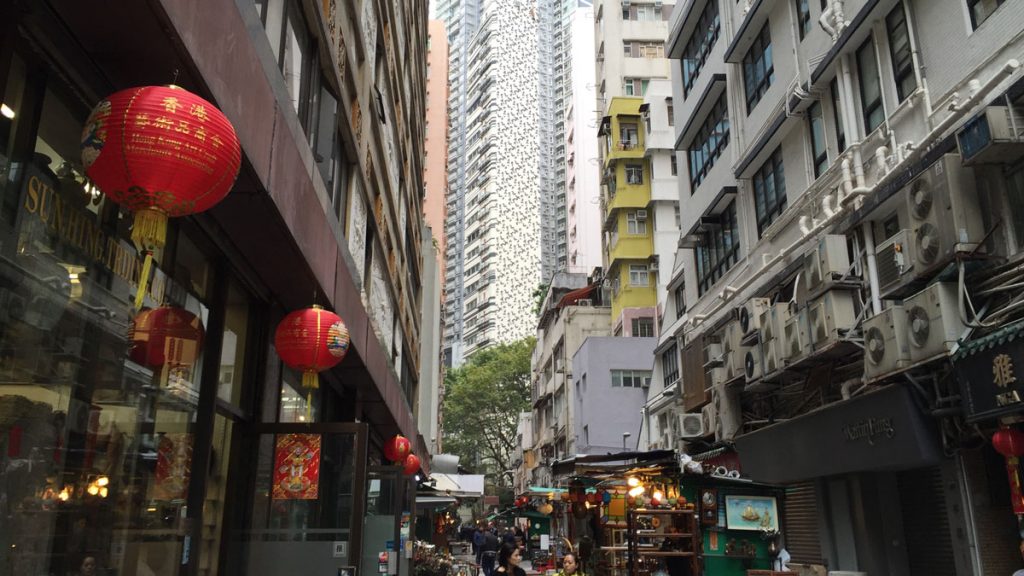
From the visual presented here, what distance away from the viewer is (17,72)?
3713 millimetres

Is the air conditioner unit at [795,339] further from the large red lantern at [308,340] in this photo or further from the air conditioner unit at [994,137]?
the large red lantern at [308,340]

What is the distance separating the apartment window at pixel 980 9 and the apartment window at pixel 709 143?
30.3 feet

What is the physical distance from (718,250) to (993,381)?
39.8 feet

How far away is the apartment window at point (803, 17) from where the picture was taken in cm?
1567

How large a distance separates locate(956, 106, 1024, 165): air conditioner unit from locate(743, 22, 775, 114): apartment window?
830 centimetres

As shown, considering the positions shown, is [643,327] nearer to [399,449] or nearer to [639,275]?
[639,275]

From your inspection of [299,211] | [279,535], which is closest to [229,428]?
[279,535]

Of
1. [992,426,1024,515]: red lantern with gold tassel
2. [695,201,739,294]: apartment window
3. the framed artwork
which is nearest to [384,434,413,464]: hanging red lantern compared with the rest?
the framed artwork

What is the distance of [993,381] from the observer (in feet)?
28.8

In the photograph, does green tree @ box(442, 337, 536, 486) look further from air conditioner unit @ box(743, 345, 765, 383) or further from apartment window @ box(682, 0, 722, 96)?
air conditioner unit @ box(743, 345, 765, 383)

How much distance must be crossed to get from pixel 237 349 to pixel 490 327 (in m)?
91.9

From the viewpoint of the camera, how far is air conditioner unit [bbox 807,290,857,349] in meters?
12.3

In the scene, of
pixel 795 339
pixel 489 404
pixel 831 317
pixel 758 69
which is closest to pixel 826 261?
pixel 831 317

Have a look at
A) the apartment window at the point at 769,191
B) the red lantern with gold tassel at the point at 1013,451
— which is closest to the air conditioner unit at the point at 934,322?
the red lantern with gold tassel at the point at 1013,451
